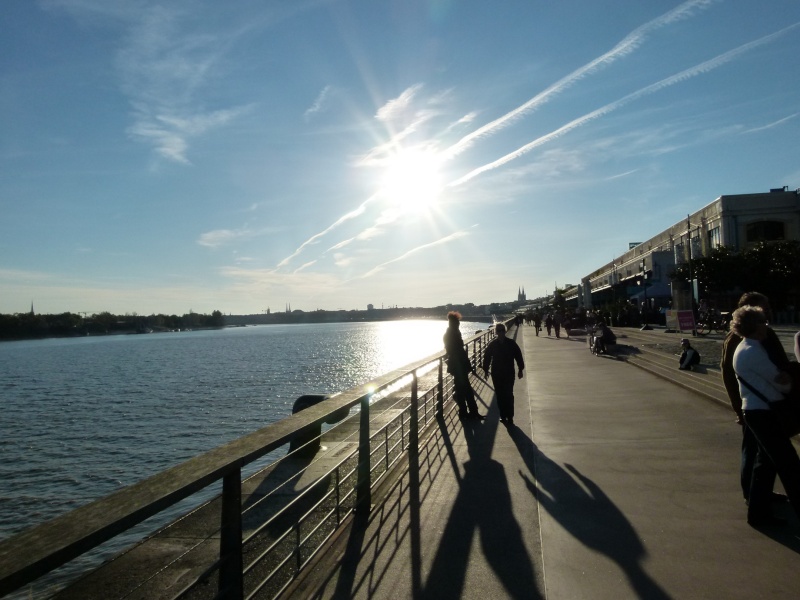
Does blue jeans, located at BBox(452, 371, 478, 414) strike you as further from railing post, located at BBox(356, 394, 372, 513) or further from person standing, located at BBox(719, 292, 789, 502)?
person standing, located at BBox(719, 292, 789, 502)

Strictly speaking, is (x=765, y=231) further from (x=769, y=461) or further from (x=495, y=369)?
(x=769, y=461)

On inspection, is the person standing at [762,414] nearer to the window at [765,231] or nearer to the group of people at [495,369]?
the group of people at [495,369]

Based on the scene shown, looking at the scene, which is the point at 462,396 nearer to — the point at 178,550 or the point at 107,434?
the point at 178,550

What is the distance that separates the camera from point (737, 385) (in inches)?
205

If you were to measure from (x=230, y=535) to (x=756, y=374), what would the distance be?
368 centimetres

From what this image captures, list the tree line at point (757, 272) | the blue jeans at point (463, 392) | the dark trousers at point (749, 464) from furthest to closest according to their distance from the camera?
the tree line at point (757, 272) < the blue jeans at point (463, 392) < the dark trousers at point (749, 464)

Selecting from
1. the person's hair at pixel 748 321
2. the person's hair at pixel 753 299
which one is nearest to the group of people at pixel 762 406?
the person's hair at pixel 748 321

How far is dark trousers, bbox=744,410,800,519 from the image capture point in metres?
4.47

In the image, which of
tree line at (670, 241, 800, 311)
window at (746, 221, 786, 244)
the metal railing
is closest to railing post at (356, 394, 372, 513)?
the metal railing

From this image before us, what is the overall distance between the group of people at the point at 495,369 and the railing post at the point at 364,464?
4.29 metres

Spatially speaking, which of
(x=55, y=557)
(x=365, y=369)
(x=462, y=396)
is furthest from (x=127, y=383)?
(x=55, y=557)

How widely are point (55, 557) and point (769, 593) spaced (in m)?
3.73

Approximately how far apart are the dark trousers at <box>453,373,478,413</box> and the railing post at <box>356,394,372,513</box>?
4554 millimetres

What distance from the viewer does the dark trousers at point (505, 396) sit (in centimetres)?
942
